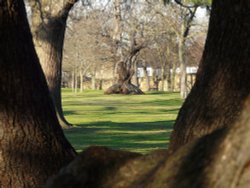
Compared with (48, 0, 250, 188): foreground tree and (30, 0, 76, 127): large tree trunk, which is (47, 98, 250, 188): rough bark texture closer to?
(48, 0, 250, 188): foreground tree

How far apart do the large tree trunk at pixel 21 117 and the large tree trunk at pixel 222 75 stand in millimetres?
1261

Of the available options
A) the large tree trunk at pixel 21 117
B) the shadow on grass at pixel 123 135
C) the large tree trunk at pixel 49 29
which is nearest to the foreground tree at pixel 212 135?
the large tree trunk at pixel 21 117

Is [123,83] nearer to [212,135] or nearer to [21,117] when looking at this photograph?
[21,117]

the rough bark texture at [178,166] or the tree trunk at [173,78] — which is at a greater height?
the rough bark texture at [178,166]

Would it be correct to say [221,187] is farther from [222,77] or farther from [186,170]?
[222,77]

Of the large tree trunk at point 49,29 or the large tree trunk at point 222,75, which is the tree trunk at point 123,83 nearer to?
the large tree trunk at point 49,29

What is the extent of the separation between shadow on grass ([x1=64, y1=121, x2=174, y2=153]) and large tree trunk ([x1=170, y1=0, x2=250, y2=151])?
10.1 meters

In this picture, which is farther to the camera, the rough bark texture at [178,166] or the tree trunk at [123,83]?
the tree trunk at [123,83]

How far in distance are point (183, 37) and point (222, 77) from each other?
167ft

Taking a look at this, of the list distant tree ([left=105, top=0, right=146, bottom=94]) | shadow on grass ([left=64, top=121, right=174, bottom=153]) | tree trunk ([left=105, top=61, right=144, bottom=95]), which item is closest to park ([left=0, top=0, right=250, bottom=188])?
shadow on grass ([left=64, top=121, right=174, bottom=153])

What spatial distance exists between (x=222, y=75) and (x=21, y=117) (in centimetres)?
192

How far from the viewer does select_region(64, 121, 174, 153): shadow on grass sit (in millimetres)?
18531

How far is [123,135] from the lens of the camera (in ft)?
73.7

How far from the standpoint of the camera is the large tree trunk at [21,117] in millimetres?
6621
